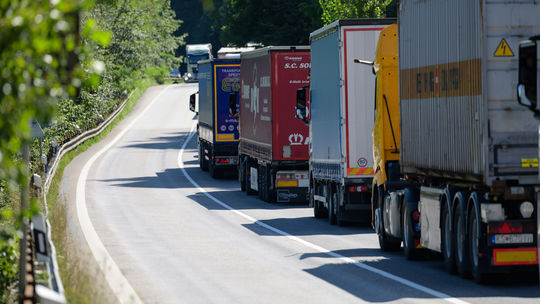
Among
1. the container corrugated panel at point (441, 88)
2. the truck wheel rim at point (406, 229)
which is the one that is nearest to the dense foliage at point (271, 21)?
the container corrugated panel at point (441, 88)

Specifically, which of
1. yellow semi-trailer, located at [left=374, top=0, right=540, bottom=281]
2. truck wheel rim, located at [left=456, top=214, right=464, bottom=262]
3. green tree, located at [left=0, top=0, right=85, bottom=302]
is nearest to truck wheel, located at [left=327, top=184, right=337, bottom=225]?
yellow semi-trailer, located at [left=374, top=0, right=540, bottom=281]

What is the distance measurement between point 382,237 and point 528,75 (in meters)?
8.19

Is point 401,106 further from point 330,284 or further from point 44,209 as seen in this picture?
point 44,209

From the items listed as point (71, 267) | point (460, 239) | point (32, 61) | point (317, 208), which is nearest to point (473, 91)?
point (460, 239)

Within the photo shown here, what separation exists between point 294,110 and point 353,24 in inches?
268

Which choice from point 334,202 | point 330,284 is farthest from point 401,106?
point 334,202

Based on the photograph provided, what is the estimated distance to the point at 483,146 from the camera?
1377 centimetres

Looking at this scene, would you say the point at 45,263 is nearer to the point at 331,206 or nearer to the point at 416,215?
the point at 416,215

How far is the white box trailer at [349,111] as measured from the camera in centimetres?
2259

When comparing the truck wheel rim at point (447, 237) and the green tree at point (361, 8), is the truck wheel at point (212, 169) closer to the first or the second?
the green tree at point (361, 8)

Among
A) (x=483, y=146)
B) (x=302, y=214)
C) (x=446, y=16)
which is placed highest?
(x=446, y=16)

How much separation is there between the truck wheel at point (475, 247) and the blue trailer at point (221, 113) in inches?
902

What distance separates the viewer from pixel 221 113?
39.0 m

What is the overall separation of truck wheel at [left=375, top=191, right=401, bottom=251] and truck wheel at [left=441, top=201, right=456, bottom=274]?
3086 millimetres
